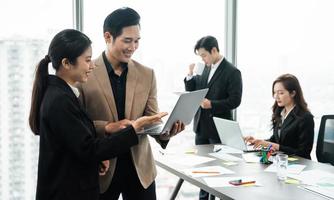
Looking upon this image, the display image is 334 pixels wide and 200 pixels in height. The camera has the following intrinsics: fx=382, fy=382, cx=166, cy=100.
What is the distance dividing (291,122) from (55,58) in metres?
1.91

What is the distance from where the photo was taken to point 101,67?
180cm

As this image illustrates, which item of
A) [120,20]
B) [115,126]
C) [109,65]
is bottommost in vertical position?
[115,126]

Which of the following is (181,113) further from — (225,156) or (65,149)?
(225,156)

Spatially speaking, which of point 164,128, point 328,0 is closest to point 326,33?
point 328,0

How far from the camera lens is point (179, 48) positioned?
13.1 ft

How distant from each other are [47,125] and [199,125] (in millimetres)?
2219

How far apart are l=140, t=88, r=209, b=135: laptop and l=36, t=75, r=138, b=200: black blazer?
0.94 feet

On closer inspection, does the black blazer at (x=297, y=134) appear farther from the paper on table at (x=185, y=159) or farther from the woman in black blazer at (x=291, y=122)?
the paper on table at (x=185, y=159)

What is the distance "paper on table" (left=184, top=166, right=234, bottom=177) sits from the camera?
2.18 meters

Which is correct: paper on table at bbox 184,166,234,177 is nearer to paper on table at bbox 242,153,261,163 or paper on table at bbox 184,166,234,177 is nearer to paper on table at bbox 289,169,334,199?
paper on table at bbox 242,153,261,163

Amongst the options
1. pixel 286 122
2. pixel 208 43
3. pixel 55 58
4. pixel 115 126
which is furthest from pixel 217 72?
pixel 55 58

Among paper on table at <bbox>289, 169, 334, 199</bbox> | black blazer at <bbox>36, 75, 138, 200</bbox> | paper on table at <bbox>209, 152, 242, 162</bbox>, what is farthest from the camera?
paper on table at <bbox>209, 152, 242, 162</bbox>

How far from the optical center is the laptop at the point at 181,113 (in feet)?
5.80

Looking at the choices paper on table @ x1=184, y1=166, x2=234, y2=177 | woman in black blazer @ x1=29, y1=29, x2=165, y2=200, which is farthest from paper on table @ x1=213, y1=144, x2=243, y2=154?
woman in black blazer @ x1=29, y1=29, x2=165, y2=200
